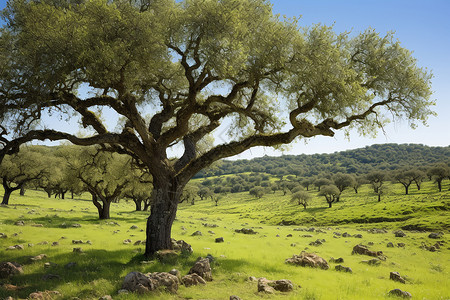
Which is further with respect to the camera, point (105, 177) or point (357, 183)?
point (357, 183)

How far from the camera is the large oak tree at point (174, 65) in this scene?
1079 centimetres

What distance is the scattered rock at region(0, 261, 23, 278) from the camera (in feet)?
33.4

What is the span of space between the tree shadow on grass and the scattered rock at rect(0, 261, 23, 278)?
29 centimetres

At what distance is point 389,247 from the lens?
29234 mm

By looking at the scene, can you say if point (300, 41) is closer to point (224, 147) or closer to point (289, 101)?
point (289, 101)

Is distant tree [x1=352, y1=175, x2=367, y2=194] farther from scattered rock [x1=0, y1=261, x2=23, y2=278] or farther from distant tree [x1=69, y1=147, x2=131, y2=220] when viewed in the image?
scattered rock [x1=0, y1=261, x2=23, y2=278]

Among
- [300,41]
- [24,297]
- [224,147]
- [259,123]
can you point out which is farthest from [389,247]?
[24,297]

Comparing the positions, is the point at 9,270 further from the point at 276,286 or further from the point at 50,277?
the point at 276,286

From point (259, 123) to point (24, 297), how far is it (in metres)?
13.5

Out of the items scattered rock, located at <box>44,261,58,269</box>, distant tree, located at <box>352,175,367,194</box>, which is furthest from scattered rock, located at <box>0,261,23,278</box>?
Result: distant tree, located at <box>352,175,367,194</box>

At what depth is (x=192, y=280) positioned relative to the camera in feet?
34.5

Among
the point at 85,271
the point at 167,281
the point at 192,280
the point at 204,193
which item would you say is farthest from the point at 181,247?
the point at 204,193

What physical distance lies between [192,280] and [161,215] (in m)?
4.54

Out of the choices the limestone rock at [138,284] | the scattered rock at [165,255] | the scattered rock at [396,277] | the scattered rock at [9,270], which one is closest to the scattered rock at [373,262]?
the scattered rock at [396,277]
